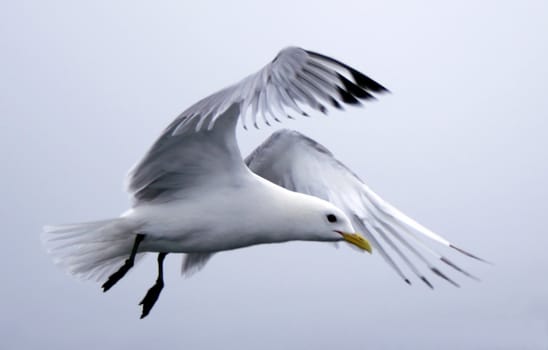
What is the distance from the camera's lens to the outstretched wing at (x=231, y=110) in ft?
15.7

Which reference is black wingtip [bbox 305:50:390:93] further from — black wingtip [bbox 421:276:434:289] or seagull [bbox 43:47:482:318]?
black wingtip [bbox 421:276:434:289]

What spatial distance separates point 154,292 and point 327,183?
1701mm

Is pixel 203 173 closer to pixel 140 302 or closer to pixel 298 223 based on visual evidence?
pixel 298 223

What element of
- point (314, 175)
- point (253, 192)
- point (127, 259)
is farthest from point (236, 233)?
point (314, 175)

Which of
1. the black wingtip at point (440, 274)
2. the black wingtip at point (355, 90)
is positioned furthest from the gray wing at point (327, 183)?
the black wingtip at point (355, 90)

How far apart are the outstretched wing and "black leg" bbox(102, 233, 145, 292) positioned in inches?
11.5

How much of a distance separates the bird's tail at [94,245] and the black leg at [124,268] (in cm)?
7

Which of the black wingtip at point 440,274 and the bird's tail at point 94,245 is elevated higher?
the bird's tail at point 94,245

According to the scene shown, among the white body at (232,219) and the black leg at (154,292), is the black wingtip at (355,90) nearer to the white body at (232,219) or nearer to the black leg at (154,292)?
the white body at (232,219)

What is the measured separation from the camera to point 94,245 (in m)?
6.51

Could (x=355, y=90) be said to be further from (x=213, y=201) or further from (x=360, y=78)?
(x=213, y=201)

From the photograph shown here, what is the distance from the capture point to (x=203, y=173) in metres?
6.03

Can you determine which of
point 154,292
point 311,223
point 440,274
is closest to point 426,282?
point 440,274

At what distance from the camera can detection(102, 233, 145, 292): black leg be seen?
6.09 metres
